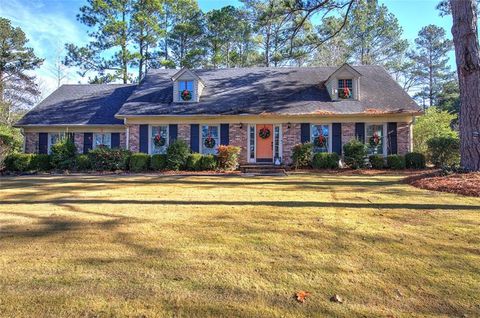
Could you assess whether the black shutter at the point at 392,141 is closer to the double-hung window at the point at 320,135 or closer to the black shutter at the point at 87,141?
the double-hung window at the point at 320,135

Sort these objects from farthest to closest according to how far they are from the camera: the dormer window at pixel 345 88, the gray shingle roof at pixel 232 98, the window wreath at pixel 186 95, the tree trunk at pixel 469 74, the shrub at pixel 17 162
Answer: the window wreath at pixel 186 95, the dormer window at pixel 345 88, the gray shingle roof at pixel 232 98, the shrub at pixel 17 162, the tree trunk at pixel 469 74

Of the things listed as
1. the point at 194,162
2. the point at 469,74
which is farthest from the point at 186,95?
the point at 469,74

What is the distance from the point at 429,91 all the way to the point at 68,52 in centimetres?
3712

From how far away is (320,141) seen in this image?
15.1m

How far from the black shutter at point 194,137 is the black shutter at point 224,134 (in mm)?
1127

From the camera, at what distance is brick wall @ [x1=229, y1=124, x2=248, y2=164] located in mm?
15562

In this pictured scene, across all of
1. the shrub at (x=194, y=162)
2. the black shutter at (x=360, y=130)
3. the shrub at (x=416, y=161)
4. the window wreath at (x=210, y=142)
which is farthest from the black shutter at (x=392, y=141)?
the shrub at (x=194, y=162)

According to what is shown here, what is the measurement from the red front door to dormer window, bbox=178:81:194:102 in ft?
12.8

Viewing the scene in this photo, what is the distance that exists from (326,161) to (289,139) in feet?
7.74

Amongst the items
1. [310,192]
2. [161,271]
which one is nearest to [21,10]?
[310,192]

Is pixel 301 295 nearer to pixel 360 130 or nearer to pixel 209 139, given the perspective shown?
pixel 209 139

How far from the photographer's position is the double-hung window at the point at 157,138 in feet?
51.8

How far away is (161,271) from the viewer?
276 cm

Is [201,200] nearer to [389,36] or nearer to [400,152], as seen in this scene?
[400,152]
